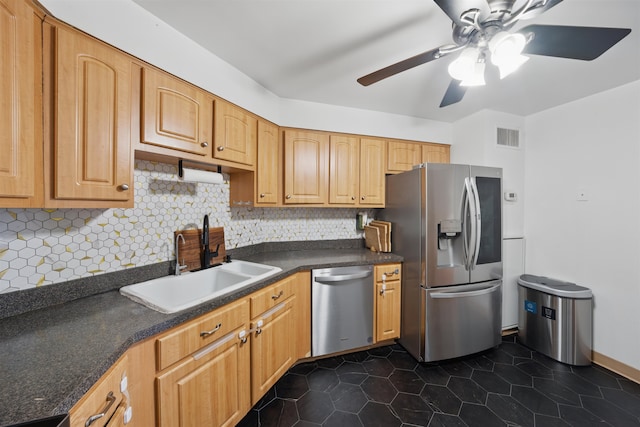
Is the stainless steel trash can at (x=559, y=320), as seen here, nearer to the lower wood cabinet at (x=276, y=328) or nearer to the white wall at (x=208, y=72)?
the white wall at (x=208, y=72)

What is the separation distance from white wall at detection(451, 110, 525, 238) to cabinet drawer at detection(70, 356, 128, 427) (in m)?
3.12

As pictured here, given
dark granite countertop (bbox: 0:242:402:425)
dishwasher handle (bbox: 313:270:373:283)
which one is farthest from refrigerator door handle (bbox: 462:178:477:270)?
dark granite countertop (bbox: 0:242:402:425)

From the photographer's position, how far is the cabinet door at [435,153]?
9.01 ft

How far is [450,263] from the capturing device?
2062 millimetres

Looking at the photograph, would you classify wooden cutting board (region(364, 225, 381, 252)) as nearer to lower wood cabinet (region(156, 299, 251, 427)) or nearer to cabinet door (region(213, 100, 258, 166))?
cabinet door (region(213, 100, 258, 166))

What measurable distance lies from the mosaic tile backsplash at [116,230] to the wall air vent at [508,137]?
2.70 meters

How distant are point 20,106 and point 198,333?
1093mm

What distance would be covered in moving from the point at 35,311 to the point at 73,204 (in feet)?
1.76

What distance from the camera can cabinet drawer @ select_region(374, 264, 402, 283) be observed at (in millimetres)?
2174

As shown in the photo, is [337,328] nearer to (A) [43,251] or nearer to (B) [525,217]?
(A) [43,251]

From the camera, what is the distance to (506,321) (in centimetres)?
251

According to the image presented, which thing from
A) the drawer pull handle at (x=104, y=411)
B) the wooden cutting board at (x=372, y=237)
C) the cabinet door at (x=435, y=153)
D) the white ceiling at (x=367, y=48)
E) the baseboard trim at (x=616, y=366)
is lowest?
the baseboard trim at (x=616, y=366)

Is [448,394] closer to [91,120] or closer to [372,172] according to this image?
[372,172]

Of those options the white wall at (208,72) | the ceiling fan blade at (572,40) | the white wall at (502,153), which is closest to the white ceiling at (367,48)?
the white wall at (208,72)
